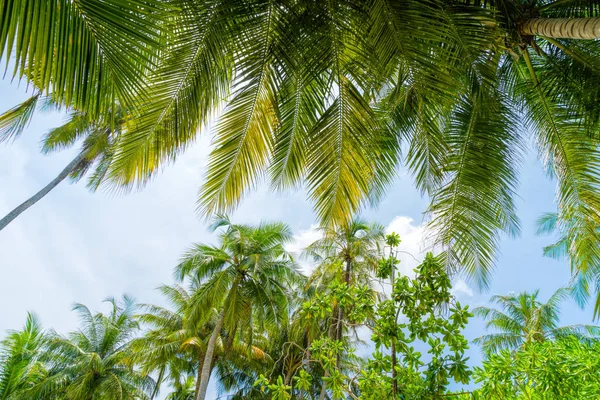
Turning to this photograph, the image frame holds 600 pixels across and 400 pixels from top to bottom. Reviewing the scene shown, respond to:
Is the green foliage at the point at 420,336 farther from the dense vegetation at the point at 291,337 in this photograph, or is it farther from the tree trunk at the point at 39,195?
the tree trunk at the point at 39,195

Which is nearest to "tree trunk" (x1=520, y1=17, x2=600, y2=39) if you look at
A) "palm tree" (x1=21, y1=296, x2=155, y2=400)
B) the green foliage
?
the green foliage

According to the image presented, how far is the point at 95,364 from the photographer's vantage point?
1869 centimetres

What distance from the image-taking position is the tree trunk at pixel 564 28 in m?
3.01

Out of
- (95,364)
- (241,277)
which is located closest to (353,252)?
(241,277)

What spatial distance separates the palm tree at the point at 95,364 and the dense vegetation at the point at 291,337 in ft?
0.19

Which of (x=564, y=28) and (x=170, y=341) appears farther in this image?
(x=170, y=341)

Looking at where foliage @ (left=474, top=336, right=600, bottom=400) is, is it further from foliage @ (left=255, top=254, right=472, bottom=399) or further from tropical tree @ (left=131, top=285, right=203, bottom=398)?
tropical tree @ (left=131, top=285, right=203, bottom=398)

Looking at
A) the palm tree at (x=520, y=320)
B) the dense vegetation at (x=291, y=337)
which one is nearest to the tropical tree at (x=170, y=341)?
the dense vegetation at (x=291, y=337)

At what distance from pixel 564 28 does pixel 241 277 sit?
14.2m

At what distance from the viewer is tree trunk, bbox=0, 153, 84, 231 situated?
38.1 ft

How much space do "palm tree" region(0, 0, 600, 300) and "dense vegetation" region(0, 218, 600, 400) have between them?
890mm

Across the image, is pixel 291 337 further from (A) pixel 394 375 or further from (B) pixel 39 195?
(A) pixel 394 375

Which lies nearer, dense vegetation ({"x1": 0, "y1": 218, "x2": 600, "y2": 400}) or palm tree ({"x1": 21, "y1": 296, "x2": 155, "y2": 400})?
dense vegetation ({"x1": 0, "y1": 218, "x2": 600, "y2": 400})

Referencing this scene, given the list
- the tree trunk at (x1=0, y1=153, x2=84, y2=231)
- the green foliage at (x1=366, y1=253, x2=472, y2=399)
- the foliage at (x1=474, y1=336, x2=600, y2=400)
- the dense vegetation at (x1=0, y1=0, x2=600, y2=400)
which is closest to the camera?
the dense vegetation at (x1=0, y1=0, x2=600, y2=400)
